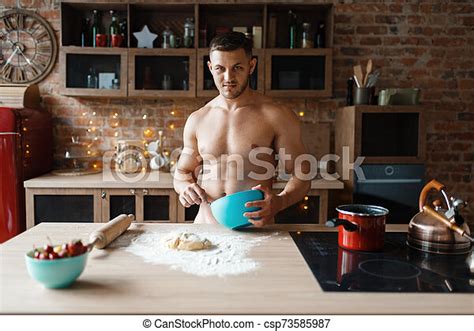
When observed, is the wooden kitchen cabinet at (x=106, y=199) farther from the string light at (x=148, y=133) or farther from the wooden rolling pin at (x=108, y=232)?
the wooden rolling pin at (x=108, y=232)

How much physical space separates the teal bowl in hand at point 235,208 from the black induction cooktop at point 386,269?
0.70ft

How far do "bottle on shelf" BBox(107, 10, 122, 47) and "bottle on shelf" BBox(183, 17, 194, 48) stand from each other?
540mm

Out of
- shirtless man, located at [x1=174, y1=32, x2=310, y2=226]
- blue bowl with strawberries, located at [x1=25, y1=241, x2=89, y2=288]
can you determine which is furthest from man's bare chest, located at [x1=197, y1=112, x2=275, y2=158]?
blue bowl with strawberries, located at [x1=25, y1=241, x2=89, y2=288]

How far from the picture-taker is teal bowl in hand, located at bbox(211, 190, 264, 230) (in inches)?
57.7

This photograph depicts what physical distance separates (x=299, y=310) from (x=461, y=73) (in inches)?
141

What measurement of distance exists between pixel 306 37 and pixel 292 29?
0.14 m

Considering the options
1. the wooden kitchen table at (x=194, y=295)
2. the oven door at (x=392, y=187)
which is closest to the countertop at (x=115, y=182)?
the oven door at (x=392, y=187)

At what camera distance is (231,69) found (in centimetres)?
177

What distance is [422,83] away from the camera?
3.80 metres

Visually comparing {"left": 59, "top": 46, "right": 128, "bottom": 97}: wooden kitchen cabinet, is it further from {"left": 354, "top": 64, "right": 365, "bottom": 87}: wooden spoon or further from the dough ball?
the dough ball

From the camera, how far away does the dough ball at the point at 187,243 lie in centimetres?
135

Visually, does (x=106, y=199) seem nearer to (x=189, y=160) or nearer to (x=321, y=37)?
(x=189, y=160)

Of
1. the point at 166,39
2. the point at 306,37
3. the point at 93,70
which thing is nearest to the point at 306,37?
the point at 306,37
